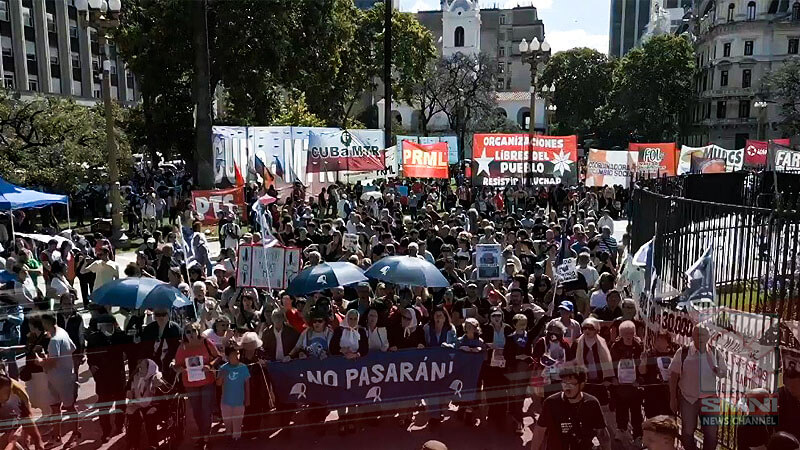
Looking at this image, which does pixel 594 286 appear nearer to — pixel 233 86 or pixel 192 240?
pixel 192 240

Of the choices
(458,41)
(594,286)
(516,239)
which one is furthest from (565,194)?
(458,41)

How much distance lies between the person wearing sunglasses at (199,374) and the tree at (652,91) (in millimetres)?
67035

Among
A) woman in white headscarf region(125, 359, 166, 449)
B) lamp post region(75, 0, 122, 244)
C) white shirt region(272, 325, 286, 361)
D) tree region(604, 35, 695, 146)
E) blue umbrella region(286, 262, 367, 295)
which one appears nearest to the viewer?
woman in white headscarf region(125, 359, 166, 449)

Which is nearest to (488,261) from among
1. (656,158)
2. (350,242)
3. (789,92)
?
Result: (350,242)

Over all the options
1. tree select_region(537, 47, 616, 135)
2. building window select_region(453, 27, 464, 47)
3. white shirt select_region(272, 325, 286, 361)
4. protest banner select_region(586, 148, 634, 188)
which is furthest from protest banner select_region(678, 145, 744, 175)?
building window select_region(453, 27, 464, 47)

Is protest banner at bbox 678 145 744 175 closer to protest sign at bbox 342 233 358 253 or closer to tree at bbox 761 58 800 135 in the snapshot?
protest sign at bbox 342 233 358 253

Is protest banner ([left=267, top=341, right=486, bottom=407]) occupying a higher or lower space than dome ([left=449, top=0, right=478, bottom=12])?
lower

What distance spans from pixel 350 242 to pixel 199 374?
5.84 m

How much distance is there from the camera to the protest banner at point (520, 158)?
2083 centimetres

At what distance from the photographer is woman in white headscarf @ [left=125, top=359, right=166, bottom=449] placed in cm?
686

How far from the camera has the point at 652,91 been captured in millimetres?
68188

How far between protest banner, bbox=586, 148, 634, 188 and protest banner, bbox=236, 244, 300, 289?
15.6 meters

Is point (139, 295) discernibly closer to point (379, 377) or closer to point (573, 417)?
point (379, 377)

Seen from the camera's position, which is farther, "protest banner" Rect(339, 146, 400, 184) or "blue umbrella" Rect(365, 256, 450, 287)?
"protest banner" Rect(339, 146, 400, 184)
